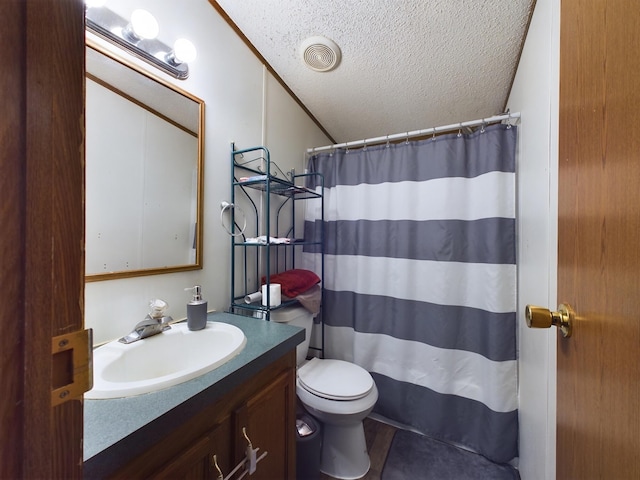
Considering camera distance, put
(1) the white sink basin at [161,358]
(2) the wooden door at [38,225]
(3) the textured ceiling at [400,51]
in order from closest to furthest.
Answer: (2) the wooden door at [38,225] → (1) the white sink basin at [161,358] → (3) the textured ceiling at [400,51]

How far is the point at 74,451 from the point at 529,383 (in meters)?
1.47

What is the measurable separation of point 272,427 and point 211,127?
1260 millimetres

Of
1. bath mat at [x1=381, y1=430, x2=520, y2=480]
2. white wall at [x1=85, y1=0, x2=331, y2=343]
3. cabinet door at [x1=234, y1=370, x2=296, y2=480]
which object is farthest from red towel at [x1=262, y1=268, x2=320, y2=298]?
bath mat at [x1=381, y1=430, x2=520, y2=480]

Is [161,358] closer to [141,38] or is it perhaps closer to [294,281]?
[294,281]

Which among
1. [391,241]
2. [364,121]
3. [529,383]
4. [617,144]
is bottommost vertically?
[529,383]

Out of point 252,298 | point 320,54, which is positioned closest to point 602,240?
point 252,298

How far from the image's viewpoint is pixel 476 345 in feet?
4.69

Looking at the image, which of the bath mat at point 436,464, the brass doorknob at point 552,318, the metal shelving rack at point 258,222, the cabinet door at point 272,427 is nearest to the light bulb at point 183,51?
the metal shelving rack at point 258,222

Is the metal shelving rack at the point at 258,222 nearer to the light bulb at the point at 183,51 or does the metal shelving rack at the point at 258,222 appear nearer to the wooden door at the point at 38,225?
the light bulb at the point at 183,51

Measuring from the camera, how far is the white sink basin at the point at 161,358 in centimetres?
61

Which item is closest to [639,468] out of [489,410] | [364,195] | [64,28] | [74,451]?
[74,451]

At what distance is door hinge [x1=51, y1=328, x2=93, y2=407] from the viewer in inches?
10.7

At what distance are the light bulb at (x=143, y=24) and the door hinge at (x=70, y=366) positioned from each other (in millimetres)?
1104

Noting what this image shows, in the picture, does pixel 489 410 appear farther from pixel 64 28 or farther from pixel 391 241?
pixel 64 28
